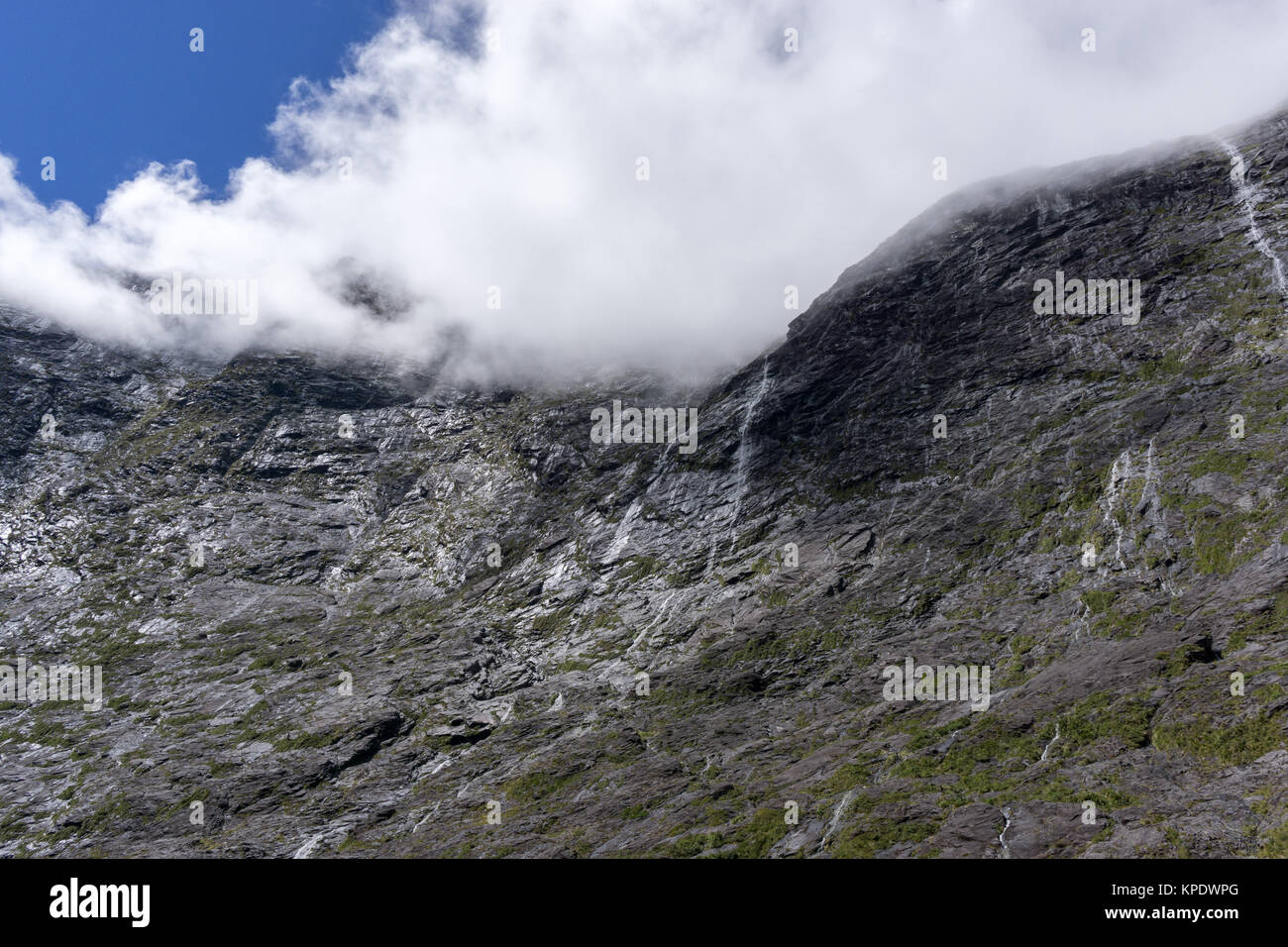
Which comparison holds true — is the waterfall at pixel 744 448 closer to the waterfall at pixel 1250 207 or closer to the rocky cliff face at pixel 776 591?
the rocky cliff face at pixel 776 591

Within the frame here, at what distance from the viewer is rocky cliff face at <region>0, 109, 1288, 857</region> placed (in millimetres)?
44281

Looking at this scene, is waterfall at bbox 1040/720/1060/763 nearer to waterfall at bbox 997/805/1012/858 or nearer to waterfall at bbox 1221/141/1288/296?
waterfall at bbox 997/805/1012/858

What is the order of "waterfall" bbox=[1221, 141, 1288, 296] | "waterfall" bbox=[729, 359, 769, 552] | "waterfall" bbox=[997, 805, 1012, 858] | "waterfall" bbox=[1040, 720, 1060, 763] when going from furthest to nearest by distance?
"waterfall" bbox=[729, 359, 769, 552] → "waterfall" bbox=[1221, 141, 1288, 296] → "waterfall" bbox=[1040, 720, 1060, 763] → "waterfall" bbox=[997, 805, 1012, 858]

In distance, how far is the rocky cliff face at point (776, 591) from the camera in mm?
44281

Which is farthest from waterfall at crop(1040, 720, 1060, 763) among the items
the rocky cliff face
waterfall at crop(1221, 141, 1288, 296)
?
waterfall at crop(1221, 141, 1288, 296)

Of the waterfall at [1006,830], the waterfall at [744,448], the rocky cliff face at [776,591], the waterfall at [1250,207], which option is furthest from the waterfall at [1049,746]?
the waterfall at [1250,207]

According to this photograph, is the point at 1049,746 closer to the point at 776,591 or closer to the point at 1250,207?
the point at 776,591

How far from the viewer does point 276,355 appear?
15725 cm

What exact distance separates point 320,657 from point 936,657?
66852 mm

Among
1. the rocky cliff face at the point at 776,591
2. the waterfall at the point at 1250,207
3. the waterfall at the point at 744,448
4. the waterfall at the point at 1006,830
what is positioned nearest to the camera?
the waterfall at the point at 1006,830

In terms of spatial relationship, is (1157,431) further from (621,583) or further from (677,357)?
(677,357)

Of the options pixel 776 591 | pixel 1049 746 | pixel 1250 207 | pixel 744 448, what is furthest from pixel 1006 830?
pixel 1250 207

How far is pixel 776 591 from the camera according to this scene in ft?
247
